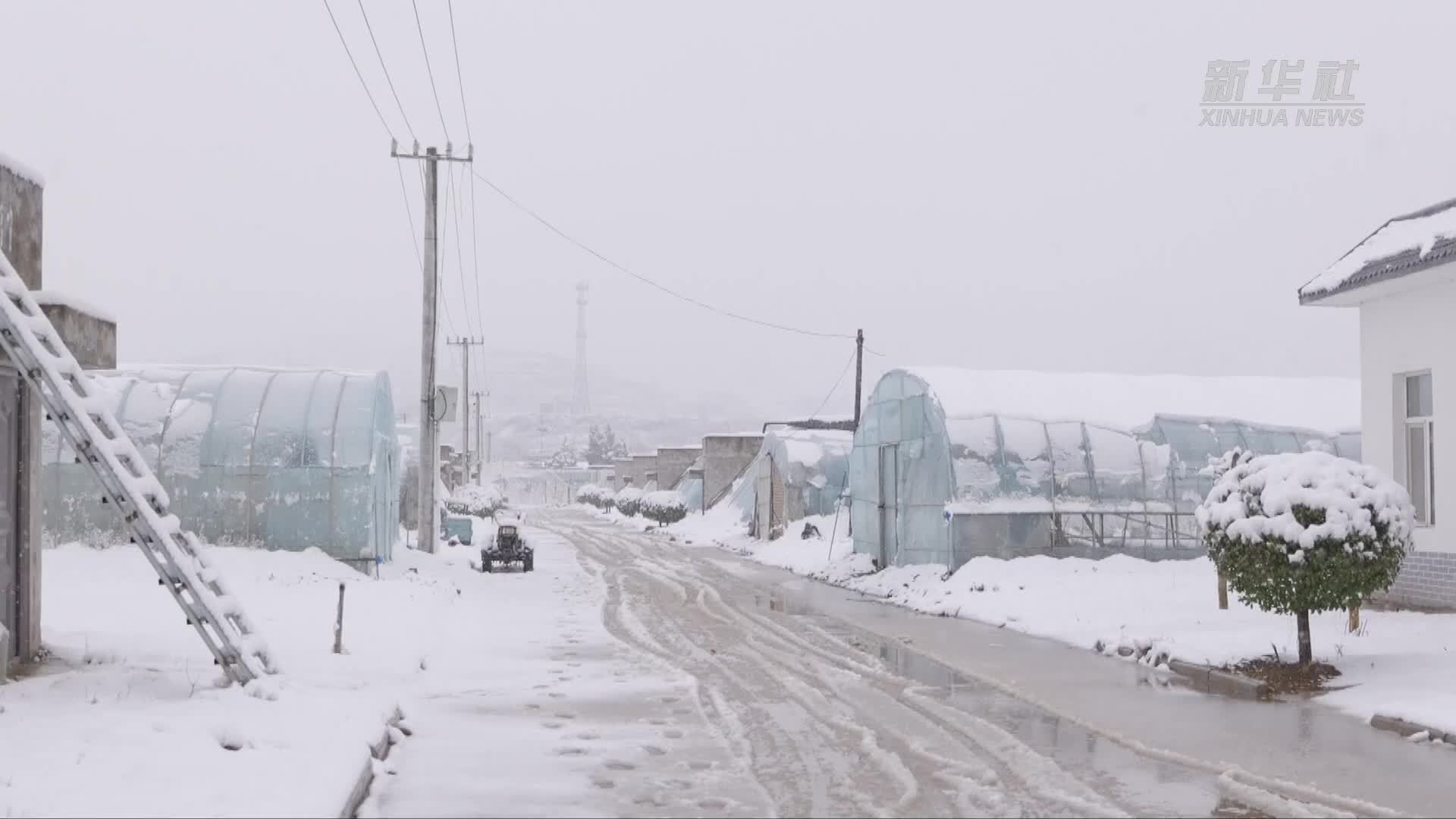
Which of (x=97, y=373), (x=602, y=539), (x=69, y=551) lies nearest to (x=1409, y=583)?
(x=69, y=551)

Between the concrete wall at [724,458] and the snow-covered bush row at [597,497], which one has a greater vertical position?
the concrete wall at [724,458]

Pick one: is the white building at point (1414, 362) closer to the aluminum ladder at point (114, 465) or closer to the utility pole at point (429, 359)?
the aluminum ladder at point (114, 465)

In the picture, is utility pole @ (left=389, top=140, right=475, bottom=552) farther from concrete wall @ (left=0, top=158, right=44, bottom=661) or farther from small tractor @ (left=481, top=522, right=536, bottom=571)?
concrete wall @ (left=0, top=158, right=44, bottom=661)

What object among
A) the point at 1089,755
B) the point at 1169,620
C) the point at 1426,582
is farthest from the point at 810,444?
the point at 1089,755

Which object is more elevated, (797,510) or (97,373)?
(97,373)

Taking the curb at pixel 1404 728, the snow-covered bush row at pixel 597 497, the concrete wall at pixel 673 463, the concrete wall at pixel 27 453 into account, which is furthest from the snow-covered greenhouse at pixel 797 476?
the snow-covered bush row at pixel 597 497

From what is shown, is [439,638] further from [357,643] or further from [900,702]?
[900,702]

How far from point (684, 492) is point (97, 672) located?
58.4 metres

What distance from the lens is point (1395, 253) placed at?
15000 millimetres

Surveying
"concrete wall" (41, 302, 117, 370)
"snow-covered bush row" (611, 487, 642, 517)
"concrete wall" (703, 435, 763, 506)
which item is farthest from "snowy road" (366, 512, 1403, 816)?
"snow-covered bush row" (611, 487, 642, 517)

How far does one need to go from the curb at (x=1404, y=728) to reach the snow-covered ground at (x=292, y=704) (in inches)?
244

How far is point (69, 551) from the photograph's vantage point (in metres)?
23.0

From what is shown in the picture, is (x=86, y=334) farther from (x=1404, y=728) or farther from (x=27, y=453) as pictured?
(x=1404, y=728)

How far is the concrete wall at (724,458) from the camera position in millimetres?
64000
